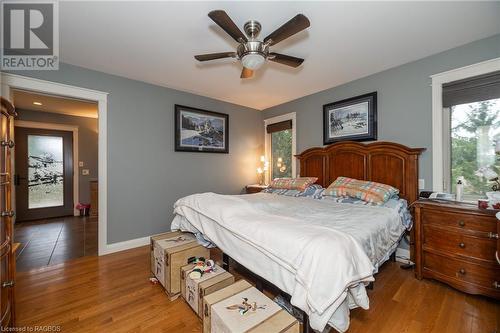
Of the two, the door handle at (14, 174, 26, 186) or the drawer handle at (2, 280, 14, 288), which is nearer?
the drawer handle at (2, 280, 14, 288)

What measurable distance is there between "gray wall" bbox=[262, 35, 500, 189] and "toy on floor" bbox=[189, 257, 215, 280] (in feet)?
8.78

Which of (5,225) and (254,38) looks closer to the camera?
(5,225)

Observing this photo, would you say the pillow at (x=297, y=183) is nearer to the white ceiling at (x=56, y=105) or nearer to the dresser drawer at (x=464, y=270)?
the dresser drawer at (x=464, y=270)

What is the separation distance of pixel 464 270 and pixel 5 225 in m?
3.51

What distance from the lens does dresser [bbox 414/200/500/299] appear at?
1.83 metres

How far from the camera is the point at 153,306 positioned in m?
1.86

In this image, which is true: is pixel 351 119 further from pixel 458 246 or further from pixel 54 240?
pixel 54 240

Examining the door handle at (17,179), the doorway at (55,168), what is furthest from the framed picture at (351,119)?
the door handle at (17,179)

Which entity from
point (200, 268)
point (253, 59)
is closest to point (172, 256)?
point (200, 268)

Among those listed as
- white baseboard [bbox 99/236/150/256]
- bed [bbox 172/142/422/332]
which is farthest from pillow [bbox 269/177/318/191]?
white baseboard [bbox 99/236/150/256]

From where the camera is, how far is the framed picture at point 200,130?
368 cm

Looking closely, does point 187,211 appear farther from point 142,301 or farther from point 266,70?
point 266,70

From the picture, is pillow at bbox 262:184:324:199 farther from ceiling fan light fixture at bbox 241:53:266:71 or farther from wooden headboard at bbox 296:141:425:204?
ceiling fan light fixture at bbox 241:53:266:71

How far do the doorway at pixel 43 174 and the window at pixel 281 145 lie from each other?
491cm
